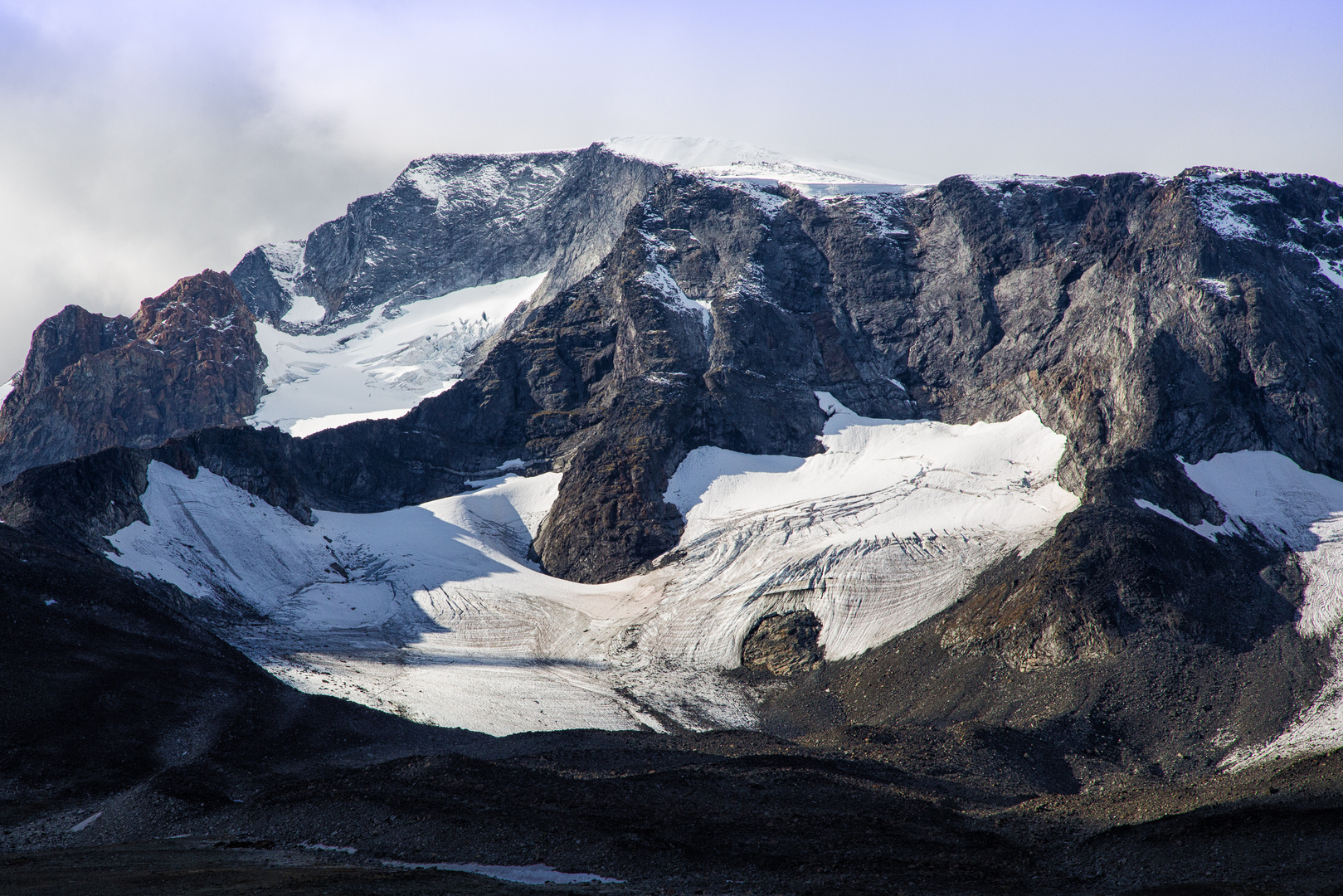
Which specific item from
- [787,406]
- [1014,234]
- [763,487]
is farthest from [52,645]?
[1014,234]

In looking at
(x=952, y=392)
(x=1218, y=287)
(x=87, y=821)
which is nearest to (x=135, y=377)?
(x=952, y=392)

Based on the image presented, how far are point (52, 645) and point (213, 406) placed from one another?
11507cm

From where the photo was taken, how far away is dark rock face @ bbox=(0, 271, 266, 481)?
6043 inches

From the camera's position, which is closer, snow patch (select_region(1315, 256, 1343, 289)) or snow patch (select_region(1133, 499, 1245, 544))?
snow patch (select_region(1133, 499, 1245, 544))

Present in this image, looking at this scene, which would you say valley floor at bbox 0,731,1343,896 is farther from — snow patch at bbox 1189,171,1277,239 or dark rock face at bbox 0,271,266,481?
dark rock face at bbox 0,271,266,481

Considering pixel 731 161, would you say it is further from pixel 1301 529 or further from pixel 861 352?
pixel 1301 529

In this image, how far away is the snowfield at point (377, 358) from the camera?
162 m

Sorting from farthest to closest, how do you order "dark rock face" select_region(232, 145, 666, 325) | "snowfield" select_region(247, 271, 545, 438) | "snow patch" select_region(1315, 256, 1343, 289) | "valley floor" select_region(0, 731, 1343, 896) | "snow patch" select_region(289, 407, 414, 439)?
"dark rock face" select_region(232, 145, 666, 325), "snowfield" select_region(247, 271, 545, 438), "snow patch" select_region(289, 407, 414, 439), "snow patch" select_region(1315, 256, 1343, 289), "valley floor" select_region(0, 731, 1343, 896)

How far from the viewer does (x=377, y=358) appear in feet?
582

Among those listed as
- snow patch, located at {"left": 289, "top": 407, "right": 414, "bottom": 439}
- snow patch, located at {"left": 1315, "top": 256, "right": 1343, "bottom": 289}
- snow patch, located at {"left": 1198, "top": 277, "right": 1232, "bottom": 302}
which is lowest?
snow patch, located at {"left": 289, "top": 407, "right": 414, "bottom": 439}

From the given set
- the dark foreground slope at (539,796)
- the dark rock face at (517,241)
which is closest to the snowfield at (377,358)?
the dark rock face at (517,241)

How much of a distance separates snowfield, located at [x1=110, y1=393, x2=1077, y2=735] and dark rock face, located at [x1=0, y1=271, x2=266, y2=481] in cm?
6846

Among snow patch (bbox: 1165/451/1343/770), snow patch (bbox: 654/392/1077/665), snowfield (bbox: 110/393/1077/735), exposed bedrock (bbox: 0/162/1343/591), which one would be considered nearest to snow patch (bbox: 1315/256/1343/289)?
exposed bedrock (bbox: 0/162/1343/591)

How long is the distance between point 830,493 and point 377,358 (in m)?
106
